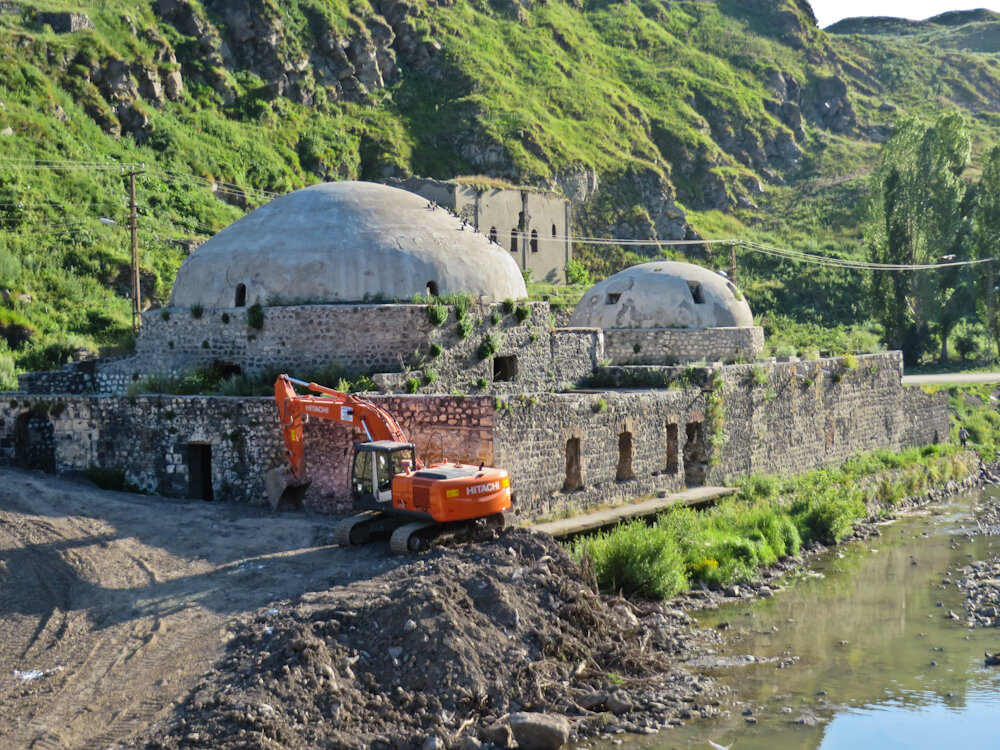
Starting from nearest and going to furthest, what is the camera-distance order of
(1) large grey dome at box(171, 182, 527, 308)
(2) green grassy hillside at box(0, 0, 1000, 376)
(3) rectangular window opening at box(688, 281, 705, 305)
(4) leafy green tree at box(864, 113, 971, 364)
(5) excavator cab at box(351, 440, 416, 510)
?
(5) excavator cab at box(351, 440, 416, 510), (1) large grey dome at box(171, 182, 527, 308), (3) rectangular window opening at box(688, 281, 705, 305), (2) green grassy hillside at box(0, 0, 1000, 376), (4) leafy green tree at box(864, 113, 971, 364)

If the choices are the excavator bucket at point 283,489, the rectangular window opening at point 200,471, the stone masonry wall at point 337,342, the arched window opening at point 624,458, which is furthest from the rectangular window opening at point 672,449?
the rectangular window opening at point 200,471

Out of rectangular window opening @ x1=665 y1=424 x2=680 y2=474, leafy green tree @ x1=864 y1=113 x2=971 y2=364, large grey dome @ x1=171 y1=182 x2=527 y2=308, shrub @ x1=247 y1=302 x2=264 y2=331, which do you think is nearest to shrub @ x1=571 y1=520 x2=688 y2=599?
rectangular window opening @ x1=665 y1=424 x2=680 y2=474

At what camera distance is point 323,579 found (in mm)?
11992

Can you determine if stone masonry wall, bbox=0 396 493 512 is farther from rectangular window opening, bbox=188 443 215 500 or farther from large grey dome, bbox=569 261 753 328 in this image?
large grey dome, bbox=569 261 753 328

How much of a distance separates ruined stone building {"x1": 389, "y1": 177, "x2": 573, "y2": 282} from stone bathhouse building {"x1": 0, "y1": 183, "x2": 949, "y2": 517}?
19.8 metres

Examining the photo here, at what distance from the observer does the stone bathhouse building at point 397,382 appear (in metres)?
15.1

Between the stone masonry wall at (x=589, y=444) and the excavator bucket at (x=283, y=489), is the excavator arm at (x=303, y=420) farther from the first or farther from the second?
the stone masonry wall at (x=589, y=444)

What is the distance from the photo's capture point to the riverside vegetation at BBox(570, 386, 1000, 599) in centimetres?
1414

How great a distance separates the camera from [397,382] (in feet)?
54.0

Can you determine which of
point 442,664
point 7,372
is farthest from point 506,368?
point 7,372

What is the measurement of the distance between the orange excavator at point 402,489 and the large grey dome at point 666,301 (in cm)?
1108

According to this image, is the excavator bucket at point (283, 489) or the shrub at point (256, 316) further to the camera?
the shrub at point (256, 316)

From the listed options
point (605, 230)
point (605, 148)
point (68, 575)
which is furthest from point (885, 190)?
point (68, 575)

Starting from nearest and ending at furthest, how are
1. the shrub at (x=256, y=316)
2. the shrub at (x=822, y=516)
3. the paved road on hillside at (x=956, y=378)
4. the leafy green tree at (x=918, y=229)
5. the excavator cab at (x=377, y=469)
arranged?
the excavator cab at (x=377, y=469)
the shrub at (x=256, y=316)
the shrub at (x=822, y=516)
the paved road on hillside at (x=956, y=378)
the leafy green tree at (x=918, y=229)
